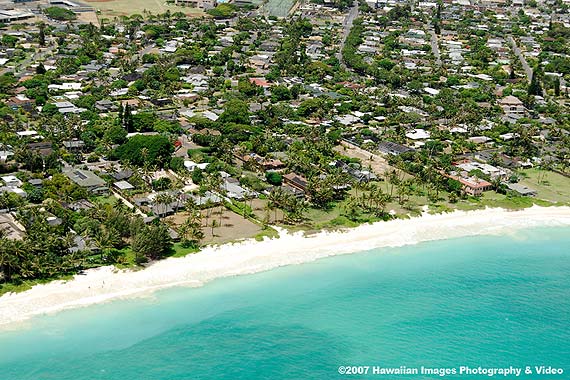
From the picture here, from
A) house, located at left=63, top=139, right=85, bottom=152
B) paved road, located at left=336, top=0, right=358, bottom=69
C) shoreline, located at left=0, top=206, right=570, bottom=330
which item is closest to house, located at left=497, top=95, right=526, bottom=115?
paved road, located at left=336, top=0, right=358, bottom=69

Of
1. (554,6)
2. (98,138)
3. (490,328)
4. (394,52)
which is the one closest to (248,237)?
(490,328)

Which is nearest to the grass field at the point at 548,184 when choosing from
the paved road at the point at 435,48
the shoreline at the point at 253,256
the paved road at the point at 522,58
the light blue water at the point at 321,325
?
the shoreline at the point at 253,256

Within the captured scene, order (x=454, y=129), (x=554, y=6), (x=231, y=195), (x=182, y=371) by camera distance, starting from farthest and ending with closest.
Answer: (x=554, y=6), (x=454, y=129), (x=231, y=195), (x=182, y=371)

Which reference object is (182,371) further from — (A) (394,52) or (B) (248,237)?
(A) (394,52)

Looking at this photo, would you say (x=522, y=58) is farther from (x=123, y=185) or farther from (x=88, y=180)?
(x=88, y=180)

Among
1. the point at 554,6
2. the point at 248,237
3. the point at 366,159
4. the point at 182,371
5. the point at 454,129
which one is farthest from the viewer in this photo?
the point at 554,6

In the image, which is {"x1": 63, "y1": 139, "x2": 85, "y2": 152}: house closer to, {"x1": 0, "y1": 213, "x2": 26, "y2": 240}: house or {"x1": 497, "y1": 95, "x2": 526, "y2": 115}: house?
{"x1": 0, "y1": 213, "x2": 26, "y2": 240}: house

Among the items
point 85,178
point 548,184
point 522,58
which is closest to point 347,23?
point 522,58
